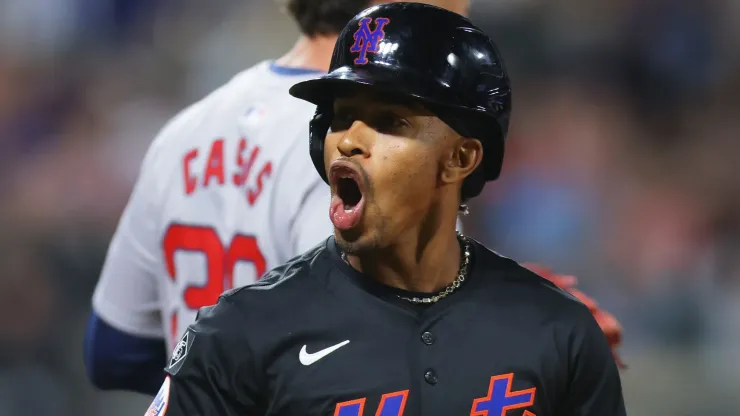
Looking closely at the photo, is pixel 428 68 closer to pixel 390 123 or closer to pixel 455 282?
pixel 390 123

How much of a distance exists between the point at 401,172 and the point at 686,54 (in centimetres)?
357

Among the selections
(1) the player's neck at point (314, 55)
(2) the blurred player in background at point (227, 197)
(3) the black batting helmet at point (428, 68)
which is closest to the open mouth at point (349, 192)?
(3) the black batting helmet at point (428, 68)

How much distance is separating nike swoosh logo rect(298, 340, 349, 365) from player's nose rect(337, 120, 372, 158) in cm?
24

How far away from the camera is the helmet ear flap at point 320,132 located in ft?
4.71

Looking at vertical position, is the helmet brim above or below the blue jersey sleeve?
above

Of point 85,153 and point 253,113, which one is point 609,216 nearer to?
point 85,153

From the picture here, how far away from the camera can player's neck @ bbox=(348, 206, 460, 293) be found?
140 centimetres

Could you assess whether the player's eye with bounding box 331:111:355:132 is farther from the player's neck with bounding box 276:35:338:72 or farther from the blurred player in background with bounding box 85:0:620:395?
the player's neck with bounding box 276:35:338:72

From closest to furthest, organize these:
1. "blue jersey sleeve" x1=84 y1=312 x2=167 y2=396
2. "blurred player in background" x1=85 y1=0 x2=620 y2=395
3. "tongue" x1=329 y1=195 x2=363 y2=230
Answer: "tongue" x1=329 y1=195 x2=363 y2=230
"blurred player in background" x1=85 y1=0 x2=620 y2=395
"blue jersey sleeve" x1=84 y1=312 x2=167 y2=396

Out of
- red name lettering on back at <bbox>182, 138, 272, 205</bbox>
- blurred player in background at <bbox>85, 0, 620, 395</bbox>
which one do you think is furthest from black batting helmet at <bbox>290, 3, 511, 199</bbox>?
red name lettering on back at <bbox>182, 138, 272, 205</bbox>

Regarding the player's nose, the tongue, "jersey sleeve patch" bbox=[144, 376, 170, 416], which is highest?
the player's nose

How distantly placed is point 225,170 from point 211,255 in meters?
0.17

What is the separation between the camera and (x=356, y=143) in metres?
1.32

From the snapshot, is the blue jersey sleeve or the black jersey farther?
the blue jersey sleeve
